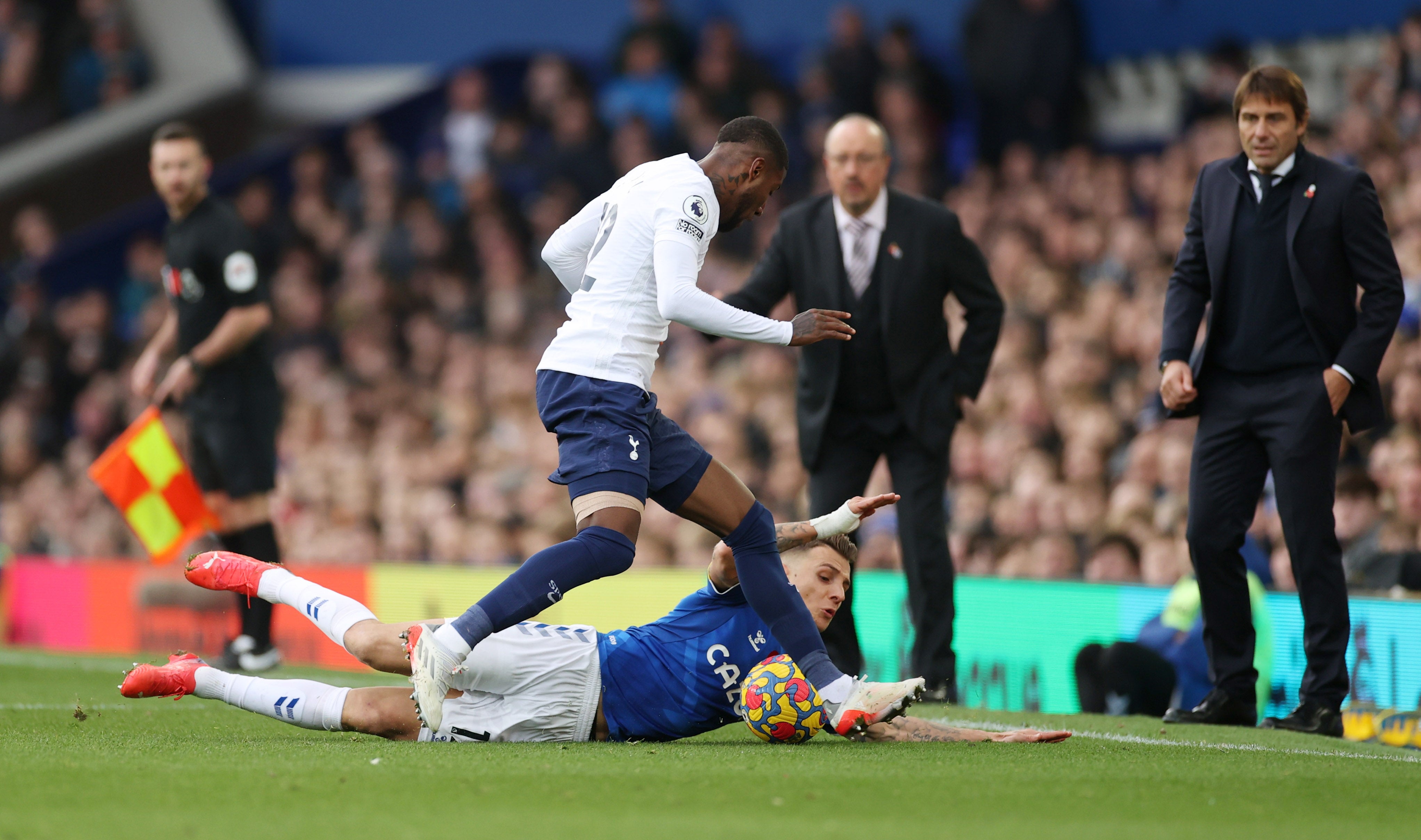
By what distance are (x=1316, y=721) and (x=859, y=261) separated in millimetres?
2384

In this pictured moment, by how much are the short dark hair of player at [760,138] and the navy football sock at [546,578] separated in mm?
1187

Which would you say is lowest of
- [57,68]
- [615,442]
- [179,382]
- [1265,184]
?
[615,442]

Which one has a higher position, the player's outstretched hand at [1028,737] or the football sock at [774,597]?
the football sock at [774,597]

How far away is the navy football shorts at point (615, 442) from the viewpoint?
4.67m

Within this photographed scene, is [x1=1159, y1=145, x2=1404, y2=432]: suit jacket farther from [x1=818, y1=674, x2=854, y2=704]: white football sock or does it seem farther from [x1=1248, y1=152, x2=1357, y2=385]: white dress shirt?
[x1=818, y1=674, x2=854, y2=704]: white football sock

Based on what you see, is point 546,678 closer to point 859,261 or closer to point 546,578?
point 546,578

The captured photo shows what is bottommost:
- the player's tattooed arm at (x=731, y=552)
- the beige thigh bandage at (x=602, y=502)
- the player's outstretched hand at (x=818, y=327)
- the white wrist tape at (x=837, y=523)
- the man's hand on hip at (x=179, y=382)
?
the player's tattooed arm at (x=731, y=552)

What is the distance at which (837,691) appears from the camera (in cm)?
461

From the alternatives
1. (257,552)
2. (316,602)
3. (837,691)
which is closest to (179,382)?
(257,552)

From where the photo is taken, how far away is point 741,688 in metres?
4.83

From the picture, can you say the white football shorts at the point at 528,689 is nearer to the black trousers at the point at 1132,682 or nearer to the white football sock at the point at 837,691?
the white football sock at the point at 837,691

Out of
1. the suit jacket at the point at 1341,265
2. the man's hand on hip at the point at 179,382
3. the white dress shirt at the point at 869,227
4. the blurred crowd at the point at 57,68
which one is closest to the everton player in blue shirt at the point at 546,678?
the suit jacket at the point at 1341,265

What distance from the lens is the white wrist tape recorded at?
4.89 meters

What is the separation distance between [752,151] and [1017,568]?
4319 millimetres
